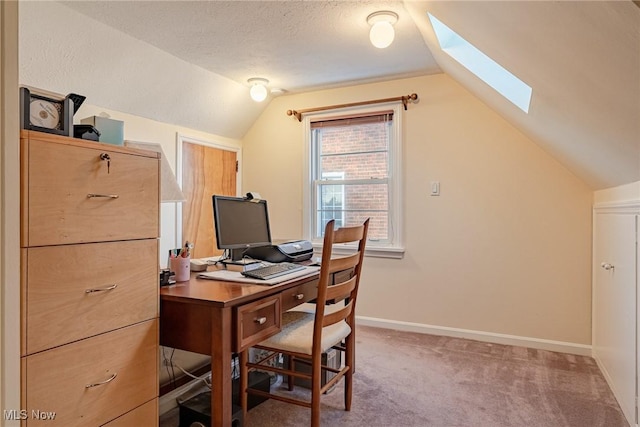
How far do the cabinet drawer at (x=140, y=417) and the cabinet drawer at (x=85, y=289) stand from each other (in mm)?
328

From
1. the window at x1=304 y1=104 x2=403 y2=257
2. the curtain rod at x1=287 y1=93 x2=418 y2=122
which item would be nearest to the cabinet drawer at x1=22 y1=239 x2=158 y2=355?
the window at x1=304 y1=104 x2=403 y2=257

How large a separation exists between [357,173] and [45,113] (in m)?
2.76

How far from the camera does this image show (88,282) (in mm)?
1234

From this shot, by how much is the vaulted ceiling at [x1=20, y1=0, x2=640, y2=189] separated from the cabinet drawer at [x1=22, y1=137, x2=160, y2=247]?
4.28ft

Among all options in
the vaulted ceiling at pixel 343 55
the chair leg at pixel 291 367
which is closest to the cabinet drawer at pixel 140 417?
the chair leg at pixel 291 367

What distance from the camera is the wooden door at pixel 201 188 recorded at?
350 cm

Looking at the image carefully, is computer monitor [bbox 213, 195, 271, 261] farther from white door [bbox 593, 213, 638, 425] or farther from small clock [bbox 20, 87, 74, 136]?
white door [bbox 593, 213, 638, 425]

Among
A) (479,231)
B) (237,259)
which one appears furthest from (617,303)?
(237,259)

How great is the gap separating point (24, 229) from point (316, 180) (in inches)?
116

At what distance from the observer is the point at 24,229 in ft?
3.45

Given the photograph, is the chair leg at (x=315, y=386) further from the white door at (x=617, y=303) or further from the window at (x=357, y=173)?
the window at (x=357, y=173)

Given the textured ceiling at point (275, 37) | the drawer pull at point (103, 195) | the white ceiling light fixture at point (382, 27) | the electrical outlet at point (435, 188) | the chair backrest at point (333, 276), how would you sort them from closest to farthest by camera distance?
the drawer pull at point (103, 195), the chair backrest at point (333, 276), the textured ceiling at point (275, 37), the white ceiling light fixture at point (382, 27), the electrical outlet at point (435, 188)

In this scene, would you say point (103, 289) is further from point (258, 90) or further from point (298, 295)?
point (258, 90)

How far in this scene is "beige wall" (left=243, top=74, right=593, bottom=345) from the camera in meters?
2.90
